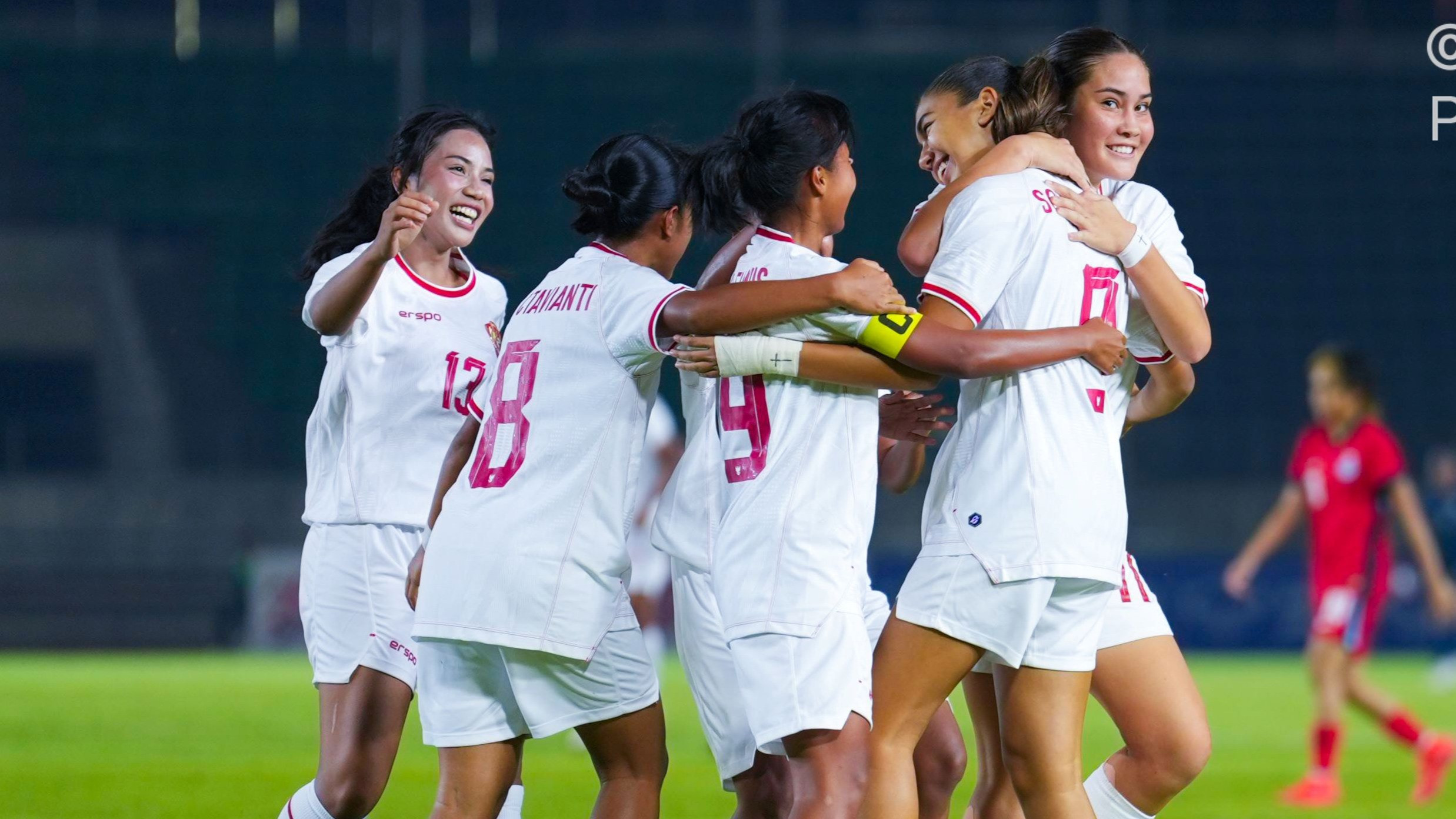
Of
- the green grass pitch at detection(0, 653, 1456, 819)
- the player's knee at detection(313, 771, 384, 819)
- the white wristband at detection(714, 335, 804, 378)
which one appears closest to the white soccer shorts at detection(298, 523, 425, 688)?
the player's knee at detection(313, 771, 384, 819)

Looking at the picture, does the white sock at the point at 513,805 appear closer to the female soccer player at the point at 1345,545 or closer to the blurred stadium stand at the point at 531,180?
the female soccer player at the point at 1345,545

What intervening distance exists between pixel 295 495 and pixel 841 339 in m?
20.3

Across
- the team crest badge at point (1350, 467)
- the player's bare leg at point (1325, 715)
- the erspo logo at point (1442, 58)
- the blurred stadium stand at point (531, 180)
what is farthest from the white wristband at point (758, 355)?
the erspo logo at point (1442, 58)

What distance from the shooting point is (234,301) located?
24047 mm

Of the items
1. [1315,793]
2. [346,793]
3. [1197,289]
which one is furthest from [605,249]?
[1315,793]

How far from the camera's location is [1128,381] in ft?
12.0

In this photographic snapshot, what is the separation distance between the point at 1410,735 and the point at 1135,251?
198 inches

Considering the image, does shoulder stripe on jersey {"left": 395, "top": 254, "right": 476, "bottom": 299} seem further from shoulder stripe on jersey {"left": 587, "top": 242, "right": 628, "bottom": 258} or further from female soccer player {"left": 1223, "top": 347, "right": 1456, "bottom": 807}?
female soccer player {"left": 1223, "top": 347, "right": 1456, "bottom": 807}

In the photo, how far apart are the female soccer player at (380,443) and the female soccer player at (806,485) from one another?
4.04ft

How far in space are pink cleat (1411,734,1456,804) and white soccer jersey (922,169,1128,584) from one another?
4778 mm

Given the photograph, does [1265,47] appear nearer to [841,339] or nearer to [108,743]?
[108,743]

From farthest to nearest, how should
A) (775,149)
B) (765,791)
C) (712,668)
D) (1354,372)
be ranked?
(1354,372)
(765,791)
(712,668)
(775,149)

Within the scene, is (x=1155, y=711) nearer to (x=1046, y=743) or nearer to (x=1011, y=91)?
(x=1046, y=743)

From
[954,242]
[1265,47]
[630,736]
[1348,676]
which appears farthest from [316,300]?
[1265,47]
